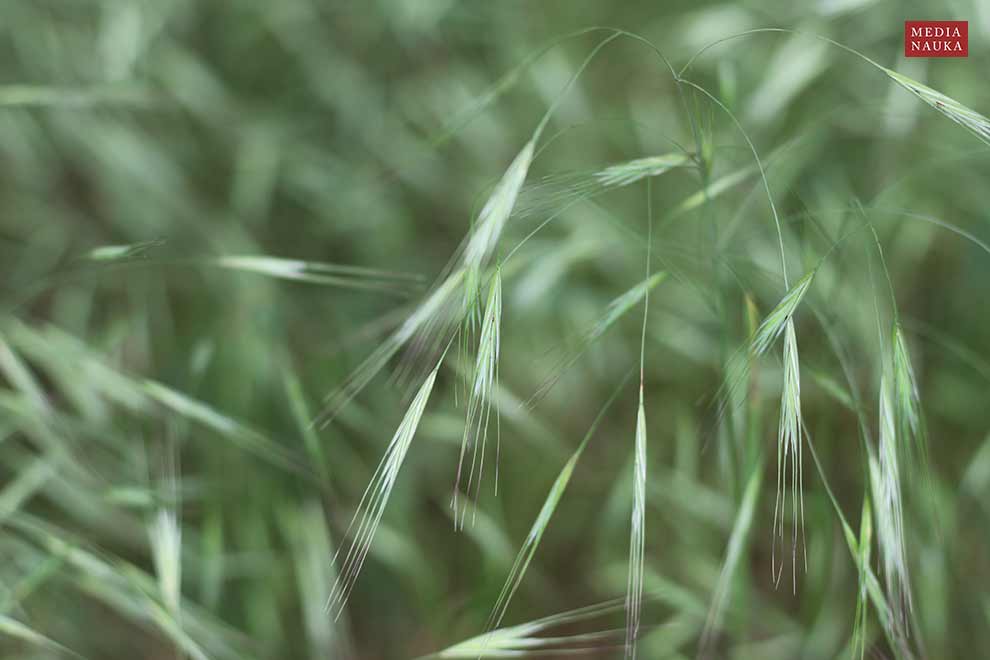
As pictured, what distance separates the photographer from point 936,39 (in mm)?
Result: 990

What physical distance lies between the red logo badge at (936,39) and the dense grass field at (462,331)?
0.02 meters

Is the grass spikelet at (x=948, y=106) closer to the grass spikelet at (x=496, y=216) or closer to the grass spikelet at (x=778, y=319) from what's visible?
the grass spikelet at (x=778, y=319)

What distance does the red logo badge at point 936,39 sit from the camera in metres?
0.98

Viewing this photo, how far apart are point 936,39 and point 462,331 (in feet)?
2.34

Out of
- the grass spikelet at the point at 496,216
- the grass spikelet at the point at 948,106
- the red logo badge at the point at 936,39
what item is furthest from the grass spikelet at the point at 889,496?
the red logo badge at the point at 936,39

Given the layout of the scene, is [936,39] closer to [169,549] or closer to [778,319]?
[778,319]

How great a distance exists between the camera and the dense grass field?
0.82 metres

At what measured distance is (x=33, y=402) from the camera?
0.81 m

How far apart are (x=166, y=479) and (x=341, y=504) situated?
0.67ft

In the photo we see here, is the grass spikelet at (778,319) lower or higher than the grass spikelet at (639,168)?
lower

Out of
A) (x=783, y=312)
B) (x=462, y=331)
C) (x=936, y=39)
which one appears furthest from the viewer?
(x=936, y=39)

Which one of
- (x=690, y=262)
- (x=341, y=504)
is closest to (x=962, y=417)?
(x=690, y=262)

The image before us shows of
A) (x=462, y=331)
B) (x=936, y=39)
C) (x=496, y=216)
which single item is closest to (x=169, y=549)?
(x=462, y=331)

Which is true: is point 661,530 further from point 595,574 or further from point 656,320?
point 656,320
